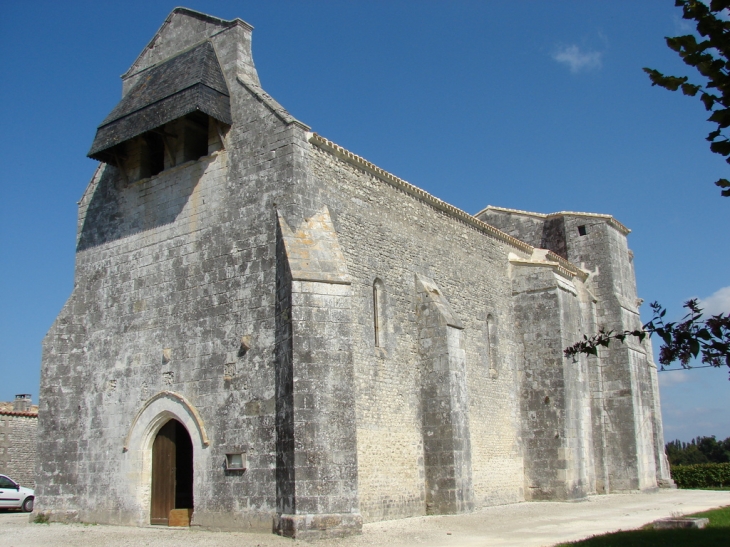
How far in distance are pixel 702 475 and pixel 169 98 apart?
24426 millimetres

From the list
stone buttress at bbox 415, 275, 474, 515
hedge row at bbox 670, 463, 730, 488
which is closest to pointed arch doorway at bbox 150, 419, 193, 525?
stone buttress at bbox 415, 275, 474, 515

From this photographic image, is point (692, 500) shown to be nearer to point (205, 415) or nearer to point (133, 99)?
point (205, 415)

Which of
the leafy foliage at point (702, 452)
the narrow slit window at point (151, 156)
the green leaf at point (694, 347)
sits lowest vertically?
the leafy foliage at point (702, 452)

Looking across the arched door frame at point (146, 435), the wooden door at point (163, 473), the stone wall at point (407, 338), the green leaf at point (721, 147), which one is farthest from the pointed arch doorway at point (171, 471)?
the green leaf at point (721, 147)

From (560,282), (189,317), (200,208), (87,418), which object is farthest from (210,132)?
(560,282)

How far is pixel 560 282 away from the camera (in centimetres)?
1984

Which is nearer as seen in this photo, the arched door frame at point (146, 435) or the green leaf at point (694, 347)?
the green leaf at point (694, 347)

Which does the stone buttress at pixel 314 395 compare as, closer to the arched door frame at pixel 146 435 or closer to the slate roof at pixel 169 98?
the arched door frame at pixel 146 435

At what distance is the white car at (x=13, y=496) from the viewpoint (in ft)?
61.5

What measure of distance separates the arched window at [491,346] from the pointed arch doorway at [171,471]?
8.13 m

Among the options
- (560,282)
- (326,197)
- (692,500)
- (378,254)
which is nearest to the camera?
(326,197)

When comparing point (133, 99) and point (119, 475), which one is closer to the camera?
point (119, 475)

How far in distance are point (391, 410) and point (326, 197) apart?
14.4ft

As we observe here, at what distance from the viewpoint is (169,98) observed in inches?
535
